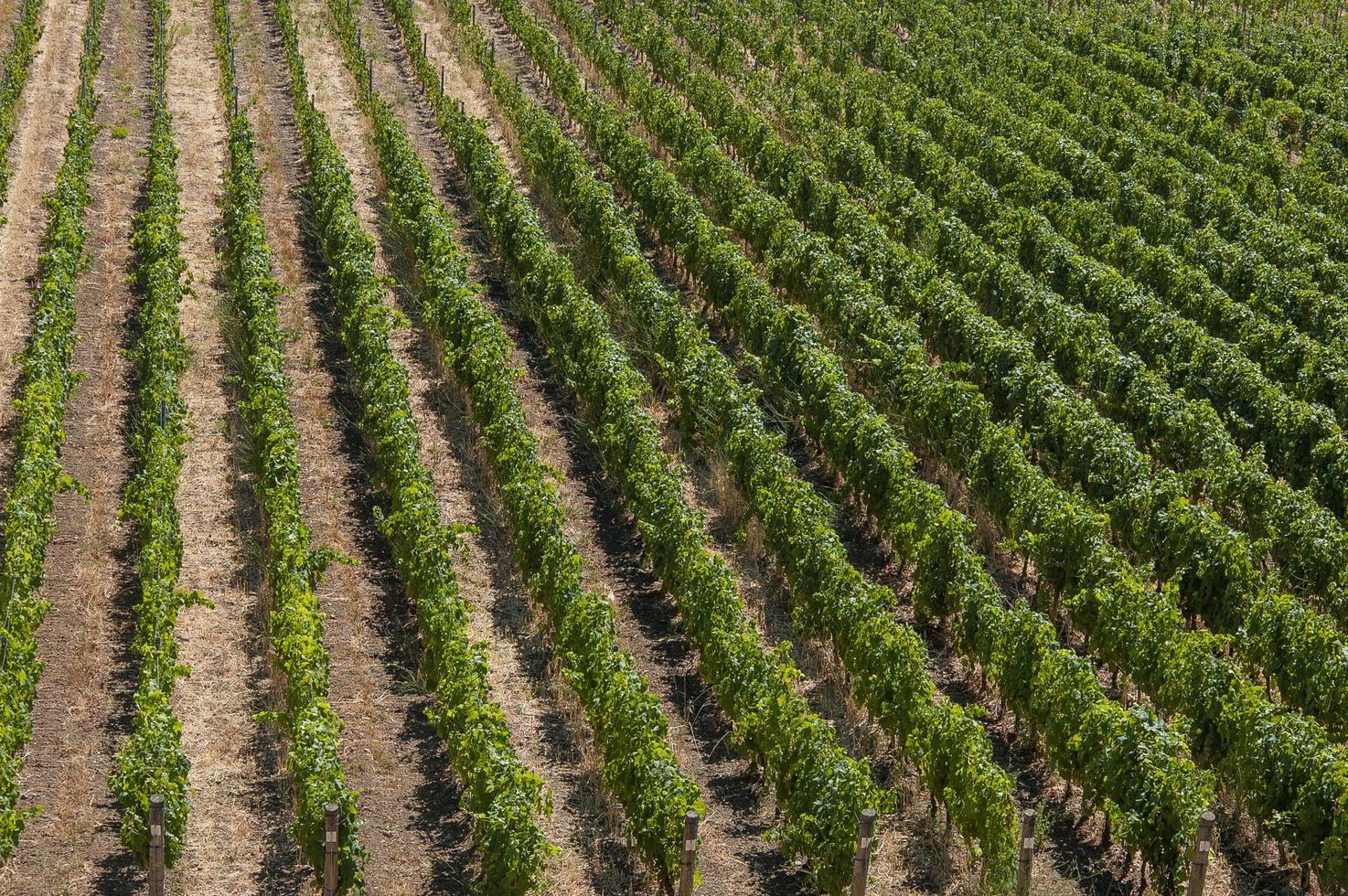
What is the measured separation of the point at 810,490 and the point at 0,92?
21.6 m

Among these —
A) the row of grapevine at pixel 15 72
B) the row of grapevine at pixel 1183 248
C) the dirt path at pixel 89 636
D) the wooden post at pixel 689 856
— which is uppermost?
the row of grapevine at pixel 15 72

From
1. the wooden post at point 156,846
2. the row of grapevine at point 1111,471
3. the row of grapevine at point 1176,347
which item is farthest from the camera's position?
the row of grapevine at point 1176,347

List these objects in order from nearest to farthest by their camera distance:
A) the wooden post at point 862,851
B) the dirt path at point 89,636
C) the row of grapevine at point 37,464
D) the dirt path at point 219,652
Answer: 1. the wooden post at point 862,851
2. the dirt path at point 89,636
3. the dirt path at point 219,652
4. the row of grapevine at point 37,464

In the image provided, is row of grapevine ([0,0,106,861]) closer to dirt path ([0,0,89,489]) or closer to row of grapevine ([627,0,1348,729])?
dirt path ([0,0,89,489])

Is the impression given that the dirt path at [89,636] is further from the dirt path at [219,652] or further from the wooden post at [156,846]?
the wooden post at [156,846]

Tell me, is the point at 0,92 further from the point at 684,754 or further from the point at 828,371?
the point at 684,754

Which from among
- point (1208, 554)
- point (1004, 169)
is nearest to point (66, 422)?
point (1208, 554)

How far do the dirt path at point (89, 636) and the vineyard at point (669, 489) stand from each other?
53mm

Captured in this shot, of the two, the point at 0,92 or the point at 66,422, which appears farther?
the point at 0,92

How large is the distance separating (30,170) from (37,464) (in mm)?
13780

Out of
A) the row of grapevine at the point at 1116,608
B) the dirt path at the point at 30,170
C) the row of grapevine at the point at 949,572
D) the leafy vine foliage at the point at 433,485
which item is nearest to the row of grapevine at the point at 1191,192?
the row of grapevine at the point at 1116,608

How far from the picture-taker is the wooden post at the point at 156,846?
14.1m

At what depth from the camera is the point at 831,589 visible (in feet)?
61.1

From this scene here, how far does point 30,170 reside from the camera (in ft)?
106
